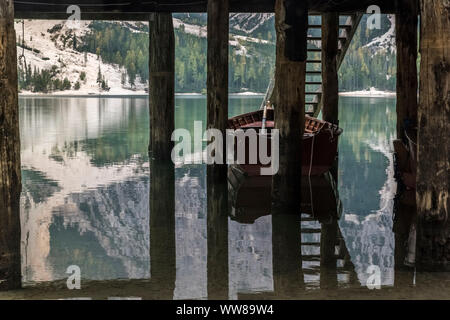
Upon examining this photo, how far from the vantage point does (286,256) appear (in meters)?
8.85

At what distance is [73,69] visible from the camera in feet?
412

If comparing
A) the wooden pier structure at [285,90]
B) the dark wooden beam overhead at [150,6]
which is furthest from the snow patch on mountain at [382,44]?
the dark wooden beam overhead at [150,6]

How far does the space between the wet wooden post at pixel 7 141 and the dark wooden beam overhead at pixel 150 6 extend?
8.95 meters

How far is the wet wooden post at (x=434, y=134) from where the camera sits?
731cm

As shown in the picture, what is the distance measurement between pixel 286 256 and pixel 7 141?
3.33 metres

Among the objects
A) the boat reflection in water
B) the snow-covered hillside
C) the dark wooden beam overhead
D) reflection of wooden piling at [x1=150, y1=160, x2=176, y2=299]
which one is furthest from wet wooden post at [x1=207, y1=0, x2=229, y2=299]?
the snow-covered hillside

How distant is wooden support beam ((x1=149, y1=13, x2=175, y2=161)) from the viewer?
55.5 ft

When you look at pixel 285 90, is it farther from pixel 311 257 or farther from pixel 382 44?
pixel 382 44

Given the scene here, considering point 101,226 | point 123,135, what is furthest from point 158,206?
point 123,135

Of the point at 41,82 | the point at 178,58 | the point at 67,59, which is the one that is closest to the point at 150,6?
the point at 41,82

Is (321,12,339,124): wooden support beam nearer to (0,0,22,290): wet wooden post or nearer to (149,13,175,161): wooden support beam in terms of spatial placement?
(149,13,175,161): wooden support beam

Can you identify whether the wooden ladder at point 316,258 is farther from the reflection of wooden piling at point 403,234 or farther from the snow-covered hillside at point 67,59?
Answer: the snow-covered hillside at point 67,59

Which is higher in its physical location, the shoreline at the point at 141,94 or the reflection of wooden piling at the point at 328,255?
the shoreline at the point at 141,94

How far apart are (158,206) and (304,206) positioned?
2.15 metres
